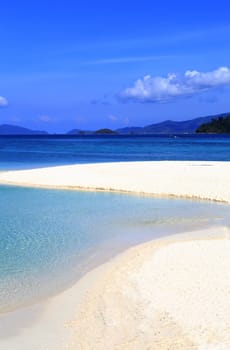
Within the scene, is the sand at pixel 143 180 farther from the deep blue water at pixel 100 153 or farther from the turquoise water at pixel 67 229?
the deep blue water at pixel 100 153

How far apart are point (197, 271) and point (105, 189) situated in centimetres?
1574

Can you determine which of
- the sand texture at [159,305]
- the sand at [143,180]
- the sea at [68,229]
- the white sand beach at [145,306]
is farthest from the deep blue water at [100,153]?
the sand texture at [159,305]

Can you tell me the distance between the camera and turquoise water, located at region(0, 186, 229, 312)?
10469 millimetres

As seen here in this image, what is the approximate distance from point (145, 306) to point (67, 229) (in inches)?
308

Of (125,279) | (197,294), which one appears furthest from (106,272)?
(197,294)

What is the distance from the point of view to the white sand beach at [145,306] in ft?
23.7

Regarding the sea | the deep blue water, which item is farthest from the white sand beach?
the deep blue water

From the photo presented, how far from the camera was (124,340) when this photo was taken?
7266 millimetres

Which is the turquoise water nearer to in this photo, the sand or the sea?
the sea

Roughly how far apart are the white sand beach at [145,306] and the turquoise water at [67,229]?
0.68 m

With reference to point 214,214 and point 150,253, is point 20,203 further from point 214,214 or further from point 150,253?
point 150,253

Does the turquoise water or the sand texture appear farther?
the turquoise water

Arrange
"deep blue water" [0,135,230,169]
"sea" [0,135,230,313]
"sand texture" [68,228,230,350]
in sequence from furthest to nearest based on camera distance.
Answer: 1. "deep blue water" [0,135,230,169]
2. "sea" [0,135,230,313]
3. "sand texture" [68,228,230,350]

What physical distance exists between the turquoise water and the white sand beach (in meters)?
0.68
